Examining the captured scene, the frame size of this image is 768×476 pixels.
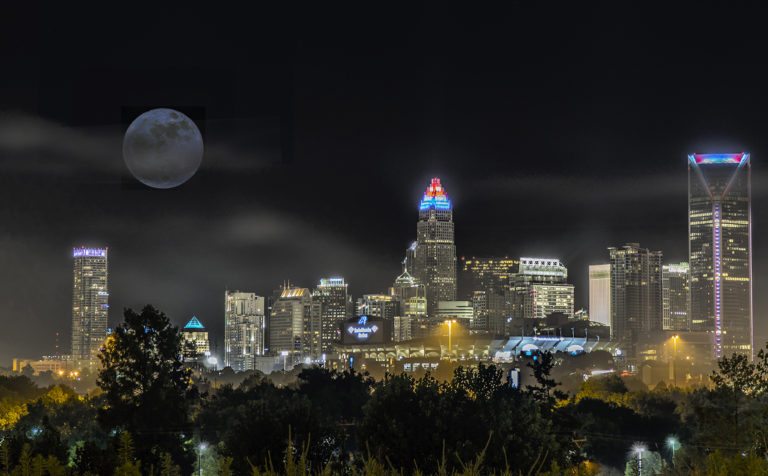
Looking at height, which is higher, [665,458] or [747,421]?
[747,421]

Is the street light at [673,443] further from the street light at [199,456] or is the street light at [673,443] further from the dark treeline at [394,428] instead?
the street light at [199,456]

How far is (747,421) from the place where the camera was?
42.0 metres

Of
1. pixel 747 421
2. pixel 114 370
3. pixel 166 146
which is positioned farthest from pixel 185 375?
pixel 747 421

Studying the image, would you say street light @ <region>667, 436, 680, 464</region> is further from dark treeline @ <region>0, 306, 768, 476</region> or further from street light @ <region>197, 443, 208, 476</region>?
street light @ <region>197, 443, 208, 476</region>

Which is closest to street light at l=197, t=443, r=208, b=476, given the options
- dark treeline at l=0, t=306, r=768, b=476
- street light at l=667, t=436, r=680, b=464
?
dark treeline at l=0, t=306, r=768, b=476

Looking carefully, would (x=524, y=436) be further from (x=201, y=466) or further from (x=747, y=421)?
(x=201, y=466)

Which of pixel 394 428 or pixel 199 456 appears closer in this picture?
pixel 394 428

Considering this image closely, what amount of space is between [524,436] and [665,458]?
26.9 m

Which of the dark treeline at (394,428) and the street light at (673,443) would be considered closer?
the dark treeline at (394,428)

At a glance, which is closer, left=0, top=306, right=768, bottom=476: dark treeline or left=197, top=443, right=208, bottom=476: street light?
left=0, top=306, right=768, bottom=476: dark treeline

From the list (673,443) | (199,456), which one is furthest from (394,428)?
(673,443)

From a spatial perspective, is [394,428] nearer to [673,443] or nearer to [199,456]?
[199,456]

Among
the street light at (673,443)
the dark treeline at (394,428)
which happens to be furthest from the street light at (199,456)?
the street light at (673,443)

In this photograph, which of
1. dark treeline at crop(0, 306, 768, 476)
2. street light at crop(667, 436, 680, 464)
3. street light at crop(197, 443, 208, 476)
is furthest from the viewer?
street light at crop(667, 436, 680, 464)
